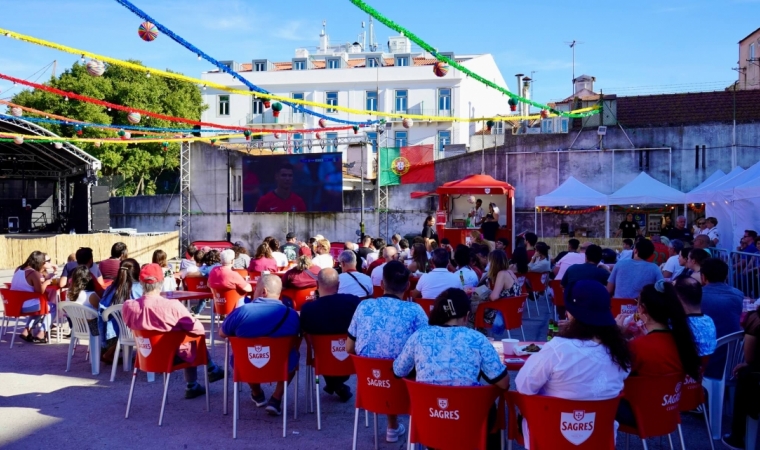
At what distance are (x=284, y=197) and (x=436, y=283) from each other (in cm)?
1619

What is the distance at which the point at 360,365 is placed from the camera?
4172 millimetres

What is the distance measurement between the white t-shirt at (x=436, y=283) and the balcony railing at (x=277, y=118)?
35.8m

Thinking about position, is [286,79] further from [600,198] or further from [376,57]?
[600,198]

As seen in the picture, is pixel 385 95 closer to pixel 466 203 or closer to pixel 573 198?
pixel 466 203

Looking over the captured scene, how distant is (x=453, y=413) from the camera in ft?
11.3

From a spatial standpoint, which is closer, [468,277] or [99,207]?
[468,277]

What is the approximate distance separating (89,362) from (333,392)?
319 cm

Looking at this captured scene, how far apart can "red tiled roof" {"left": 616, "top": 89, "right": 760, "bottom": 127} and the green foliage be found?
21.3 m

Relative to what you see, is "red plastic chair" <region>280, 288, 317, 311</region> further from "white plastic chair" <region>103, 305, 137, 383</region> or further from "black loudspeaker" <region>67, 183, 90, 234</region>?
"black loudspeaker" <region>67, 183, 90, 234</region>

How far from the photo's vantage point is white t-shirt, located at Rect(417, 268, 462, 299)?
6.89 meters

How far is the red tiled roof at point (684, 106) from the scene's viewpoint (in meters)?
20.7

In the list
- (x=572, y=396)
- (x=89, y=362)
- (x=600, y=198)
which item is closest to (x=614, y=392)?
(x=572, y=396)

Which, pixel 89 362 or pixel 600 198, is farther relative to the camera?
pixel 600 198

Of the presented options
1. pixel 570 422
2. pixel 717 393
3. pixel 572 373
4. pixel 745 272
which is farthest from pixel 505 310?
pixel 745 272
